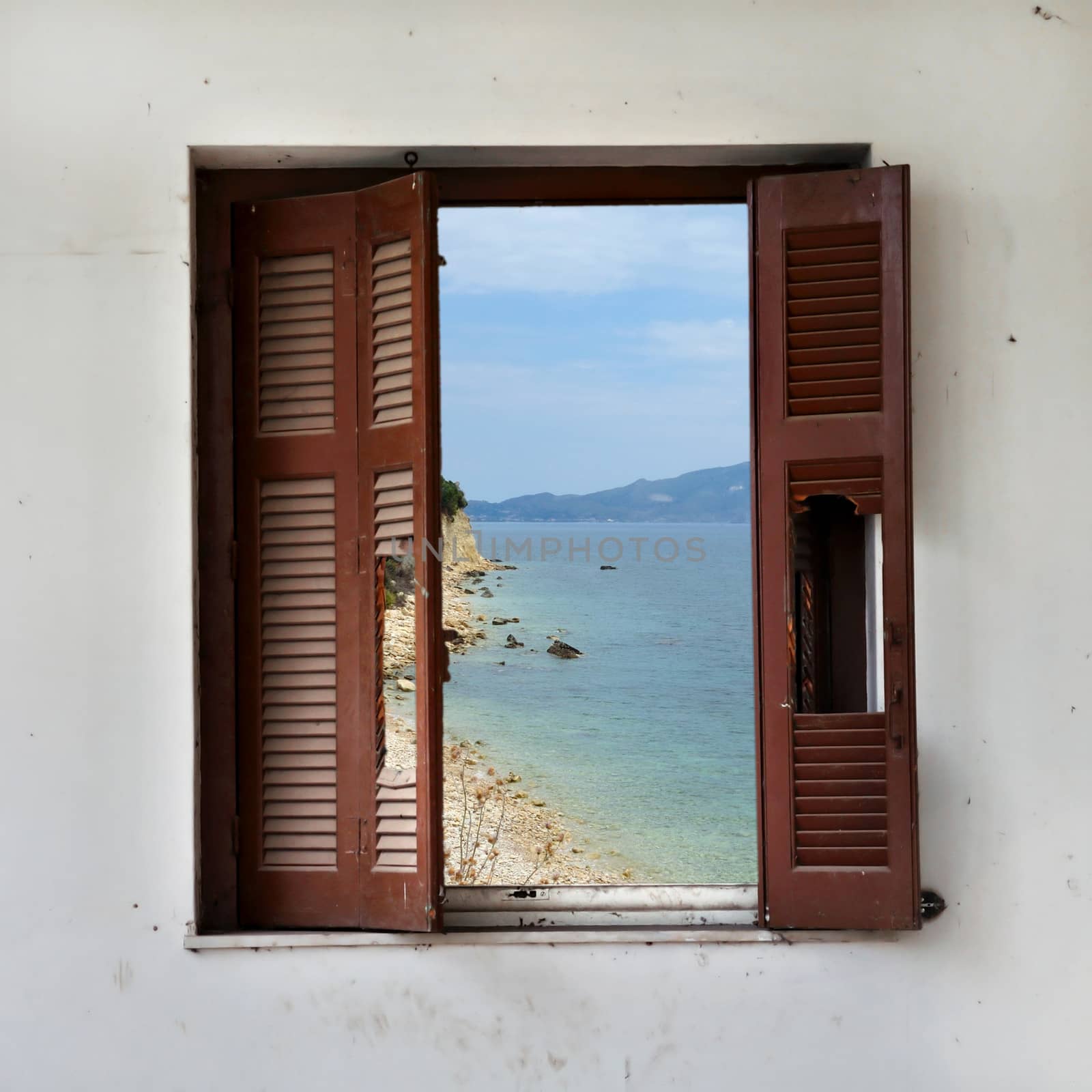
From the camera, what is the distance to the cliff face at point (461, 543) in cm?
628

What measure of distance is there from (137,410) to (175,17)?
770mm

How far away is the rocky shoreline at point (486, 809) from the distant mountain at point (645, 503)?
96 cm

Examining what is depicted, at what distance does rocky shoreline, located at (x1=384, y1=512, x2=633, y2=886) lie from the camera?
676 cm

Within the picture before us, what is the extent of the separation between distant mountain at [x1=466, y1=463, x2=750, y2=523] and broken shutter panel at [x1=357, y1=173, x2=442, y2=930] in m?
4.22

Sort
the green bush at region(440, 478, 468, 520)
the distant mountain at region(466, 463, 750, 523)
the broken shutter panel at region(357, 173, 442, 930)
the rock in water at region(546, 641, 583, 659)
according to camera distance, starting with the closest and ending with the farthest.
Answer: the broken shutter panel at region(357, 173, 442, 930)
the distant mountain at region(466, 463, 750, 523)
the green bush at region(440, 478, 468, 520)
the rock in water at region(546, 641, 583, 659)

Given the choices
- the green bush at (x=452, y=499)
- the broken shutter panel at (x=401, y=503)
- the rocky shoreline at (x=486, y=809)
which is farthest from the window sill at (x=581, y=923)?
the green bush at (x=452, y=499)

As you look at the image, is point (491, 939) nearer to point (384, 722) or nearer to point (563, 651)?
point (384, 722)

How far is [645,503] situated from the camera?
8.07 metres

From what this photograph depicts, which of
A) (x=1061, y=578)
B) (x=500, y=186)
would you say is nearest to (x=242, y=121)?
(x=500, y=186)

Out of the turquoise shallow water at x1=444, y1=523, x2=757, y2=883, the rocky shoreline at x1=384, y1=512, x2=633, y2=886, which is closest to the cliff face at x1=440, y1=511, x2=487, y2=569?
the rocky shoreline at x1=384, y1=512, x2=633, y2=886

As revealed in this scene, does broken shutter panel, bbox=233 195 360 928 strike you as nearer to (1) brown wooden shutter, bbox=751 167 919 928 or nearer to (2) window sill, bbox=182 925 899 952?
(2) window sill, bbox=182 925 899 952

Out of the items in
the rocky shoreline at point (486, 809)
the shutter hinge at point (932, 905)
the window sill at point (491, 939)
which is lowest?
the rocky shoreline at point (486, 809)

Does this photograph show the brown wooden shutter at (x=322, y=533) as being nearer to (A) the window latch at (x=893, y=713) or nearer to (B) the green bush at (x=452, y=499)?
(A) the window latch at (x=893, y=713)

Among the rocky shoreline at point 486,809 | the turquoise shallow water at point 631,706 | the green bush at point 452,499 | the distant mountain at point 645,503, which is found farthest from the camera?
the turquoise shallow water at point 631,706
